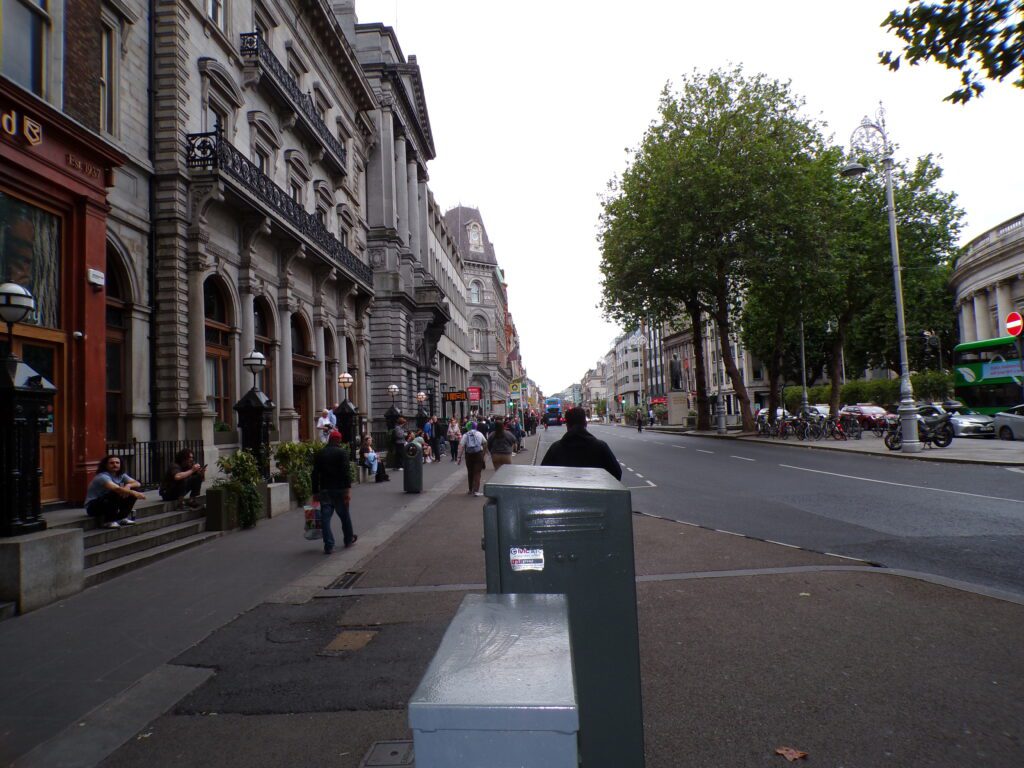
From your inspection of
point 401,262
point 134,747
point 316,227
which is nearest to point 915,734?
point 134,747

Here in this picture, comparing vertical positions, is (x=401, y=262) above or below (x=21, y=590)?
above

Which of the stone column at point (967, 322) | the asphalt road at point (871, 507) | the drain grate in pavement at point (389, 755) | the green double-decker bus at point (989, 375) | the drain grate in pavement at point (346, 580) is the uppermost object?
the stone column at point (967, 322)

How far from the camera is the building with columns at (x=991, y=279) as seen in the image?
42500mm

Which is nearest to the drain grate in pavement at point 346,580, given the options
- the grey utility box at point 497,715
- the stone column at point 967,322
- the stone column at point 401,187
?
the grey utility box at point 497,715

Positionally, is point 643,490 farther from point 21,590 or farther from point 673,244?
point 673,244

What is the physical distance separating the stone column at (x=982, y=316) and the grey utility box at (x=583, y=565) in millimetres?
53655

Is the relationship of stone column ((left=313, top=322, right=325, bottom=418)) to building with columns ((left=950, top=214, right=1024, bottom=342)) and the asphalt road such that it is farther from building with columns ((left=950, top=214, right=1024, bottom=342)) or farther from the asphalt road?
building with columns ((left=950, top=214, right=1024, bottom=342))

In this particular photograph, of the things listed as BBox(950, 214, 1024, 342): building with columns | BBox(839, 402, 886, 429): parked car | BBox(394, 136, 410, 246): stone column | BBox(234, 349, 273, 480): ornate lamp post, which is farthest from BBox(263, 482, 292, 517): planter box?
BBox(950, 214, 1024, 342): building with columns

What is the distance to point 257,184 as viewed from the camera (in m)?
17.9

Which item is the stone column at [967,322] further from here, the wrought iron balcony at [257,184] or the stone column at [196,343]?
the stone column at [196,343]

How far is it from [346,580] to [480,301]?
2824 inches

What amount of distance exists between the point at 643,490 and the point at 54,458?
1070 centimetres

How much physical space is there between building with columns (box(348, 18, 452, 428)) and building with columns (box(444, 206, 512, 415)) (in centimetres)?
3459

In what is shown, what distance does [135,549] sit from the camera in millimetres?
9133
